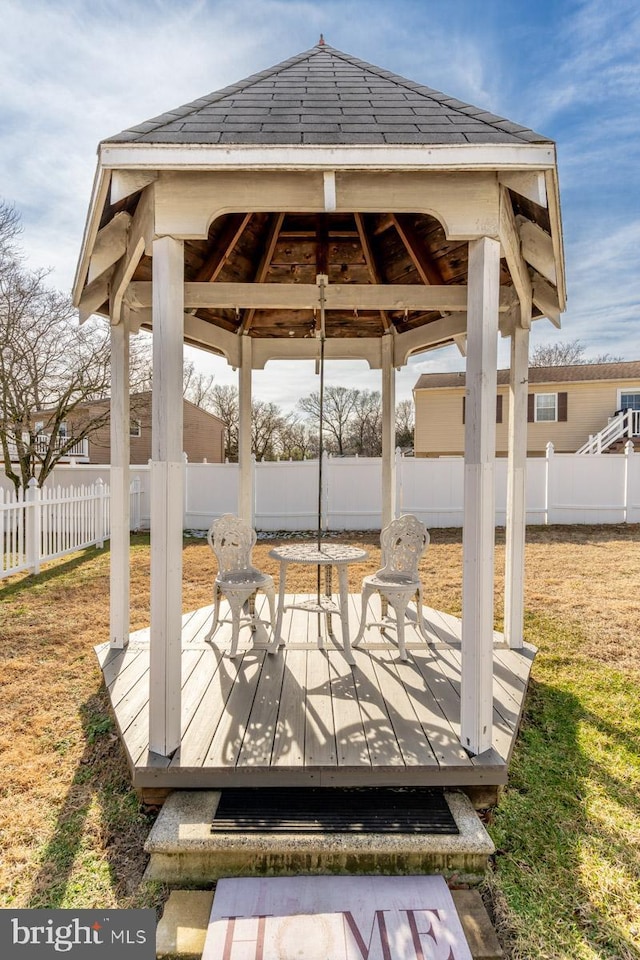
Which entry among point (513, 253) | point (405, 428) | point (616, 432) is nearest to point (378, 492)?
point (513, 253)

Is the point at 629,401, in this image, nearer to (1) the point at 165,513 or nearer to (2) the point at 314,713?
(2) the point at 314,713

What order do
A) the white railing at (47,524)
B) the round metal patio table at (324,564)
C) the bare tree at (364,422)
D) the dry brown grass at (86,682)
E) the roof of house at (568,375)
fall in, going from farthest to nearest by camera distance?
the bare tree at (364,422)
the roof of house at (568,375)
the white railing at (47,524)
the round metal patio table at (324,564)
the dry brown grass at (86,682)

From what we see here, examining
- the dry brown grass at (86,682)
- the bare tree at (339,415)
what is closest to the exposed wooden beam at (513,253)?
the dry brown grass at (86,682)

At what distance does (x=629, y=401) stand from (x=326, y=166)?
57.8ft

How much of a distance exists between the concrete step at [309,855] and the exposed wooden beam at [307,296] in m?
2.68

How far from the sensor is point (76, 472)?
11922mm

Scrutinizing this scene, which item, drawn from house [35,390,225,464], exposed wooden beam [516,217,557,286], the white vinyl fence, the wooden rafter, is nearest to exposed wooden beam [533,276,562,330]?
exposed wooden beam [516,217,557,286]

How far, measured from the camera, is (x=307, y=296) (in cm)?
318

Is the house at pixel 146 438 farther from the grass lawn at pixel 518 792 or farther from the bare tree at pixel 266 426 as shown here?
the grass lawn at pixel 518 792

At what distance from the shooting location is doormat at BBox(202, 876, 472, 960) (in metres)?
1.45

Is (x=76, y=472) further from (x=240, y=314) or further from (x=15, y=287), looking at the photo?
(x=240, y=314)

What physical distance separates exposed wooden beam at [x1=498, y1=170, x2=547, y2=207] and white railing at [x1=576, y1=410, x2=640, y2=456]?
47.2 ft

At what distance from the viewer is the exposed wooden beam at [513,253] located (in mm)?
2324

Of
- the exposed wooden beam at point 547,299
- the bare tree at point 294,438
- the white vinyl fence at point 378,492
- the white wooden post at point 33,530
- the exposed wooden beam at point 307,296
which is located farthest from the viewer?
the bare tree at point 294,438
